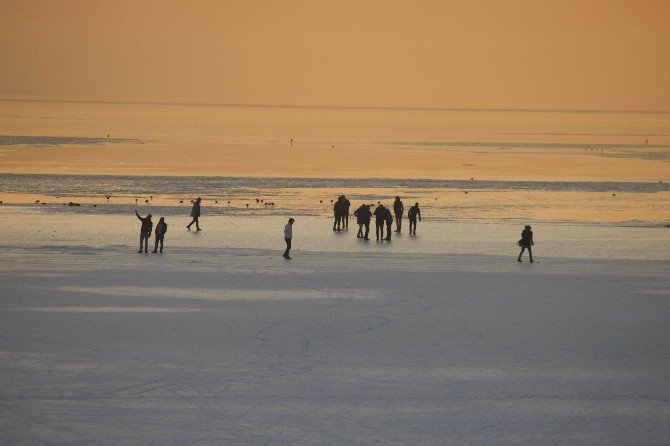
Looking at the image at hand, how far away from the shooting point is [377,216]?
29328 mm

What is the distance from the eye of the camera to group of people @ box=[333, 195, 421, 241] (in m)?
29.1

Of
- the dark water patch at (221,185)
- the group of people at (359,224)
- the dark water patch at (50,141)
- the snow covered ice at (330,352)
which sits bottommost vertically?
the snow covered ice at (330,352)

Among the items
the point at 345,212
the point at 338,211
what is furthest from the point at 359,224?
the point at 345,212

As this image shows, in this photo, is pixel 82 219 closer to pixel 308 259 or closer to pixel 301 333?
pixel 308 259

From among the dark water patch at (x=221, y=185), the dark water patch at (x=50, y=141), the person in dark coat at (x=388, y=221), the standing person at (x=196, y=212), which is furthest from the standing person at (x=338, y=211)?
the dark water patch at (x=50, y=141)

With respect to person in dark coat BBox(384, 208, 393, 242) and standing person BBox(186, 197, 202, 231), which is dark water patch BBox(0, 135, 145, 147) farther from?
person in dark coat BBox(384, 208, 393, 242)

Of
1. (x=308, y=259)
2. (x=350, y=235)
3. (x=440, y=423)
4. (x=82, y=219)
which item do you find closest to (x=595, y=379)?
(x=440, y=423)

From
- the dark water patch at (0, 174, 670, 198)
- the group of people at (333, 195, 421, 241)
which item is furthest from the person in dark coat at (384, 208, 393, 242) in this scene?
the dark water patch at (0, 174, 670, 198)

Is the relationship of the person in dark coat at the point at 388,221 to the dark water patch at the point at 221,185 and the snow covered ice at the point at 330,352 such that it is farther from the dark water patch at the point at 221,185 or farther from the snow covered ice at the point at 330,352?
the dark water patch at the point at 221,185

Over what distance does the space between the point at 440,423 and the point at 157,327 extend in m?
6.30

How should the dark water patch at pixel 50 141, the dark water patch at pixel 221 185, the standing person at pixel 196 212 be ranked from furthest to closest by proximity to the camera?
the dark water patch at pixel 50 141 → the dark water patch at pixel 221 185 → the standing person at pixel 196 212

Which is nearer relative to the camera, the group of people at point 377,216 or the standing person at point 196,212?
the group of people at point 377,216

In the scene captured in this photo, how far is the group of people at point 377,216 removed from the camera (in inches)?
1147

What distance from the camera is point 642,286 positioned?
21328 mm
